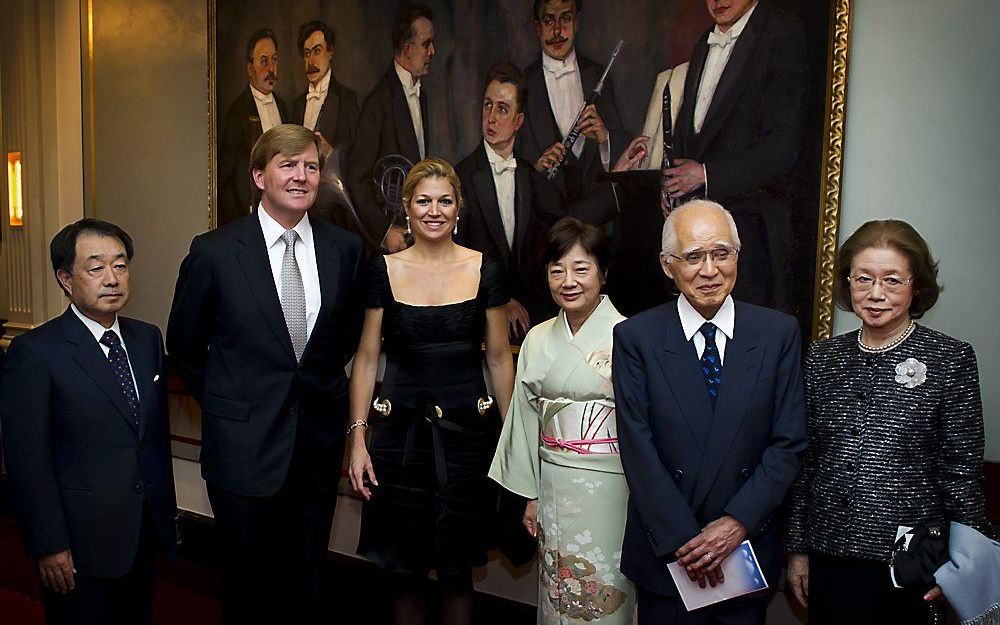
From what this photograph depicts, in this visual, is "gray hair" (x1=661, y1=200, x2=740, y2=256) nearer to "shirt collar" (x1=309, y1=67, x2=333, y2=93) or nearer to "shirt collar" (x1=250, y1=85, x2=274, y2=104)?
"shirt collar" (x1=309, y1=67, x2=333, y2=93)

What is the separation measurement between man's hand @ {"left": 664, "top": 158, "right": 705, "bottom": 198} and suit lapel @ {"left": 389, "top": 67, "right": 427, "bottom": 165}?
1.31 metres

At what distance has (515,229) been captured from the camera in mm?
3625

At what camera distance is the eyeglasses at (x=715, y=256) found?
211 centimetres

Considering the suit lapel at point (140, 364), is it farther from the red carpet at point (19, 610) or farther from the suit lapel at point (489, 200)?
the red carpet at point (19, 610)

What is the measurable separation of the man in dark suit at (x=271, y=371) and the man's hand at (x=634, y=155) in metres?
1.16

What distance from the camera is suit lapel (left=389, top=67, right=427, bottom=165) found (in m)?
3.96

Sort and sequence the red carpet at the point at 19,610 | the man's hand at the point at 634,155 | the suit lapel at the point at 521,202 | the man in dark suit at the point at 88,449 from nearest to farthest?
the man in dark suit at the point at 88,449, the man's hand at the point at 634,155, the suit lapel at the point at 521,202, the red carpet at the point at 19,610

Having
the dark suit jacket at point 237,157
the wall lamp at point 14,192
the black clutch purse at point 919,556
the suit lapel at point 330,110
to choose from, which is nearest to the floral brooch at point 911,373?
the black clutch purse at point 919,556

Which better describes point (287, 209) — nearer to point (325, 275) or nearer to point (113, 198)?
point (325, 275)

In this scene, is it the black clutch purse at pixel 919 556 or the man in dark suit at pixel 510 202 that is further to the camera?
the man in dark suit at pixel 510 202

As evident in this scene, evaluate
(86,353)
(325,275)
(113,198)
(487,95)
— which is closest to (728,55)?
(487,95)

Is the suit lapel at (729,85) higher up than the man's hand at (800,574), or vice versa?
the suit lapel at (729,85)

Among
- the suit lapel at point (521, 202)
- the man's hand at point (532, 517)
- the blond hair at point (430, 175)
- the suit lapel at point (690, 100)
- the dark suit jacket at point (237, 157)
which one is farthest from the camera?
the dark suit jacket at point (237, 157)

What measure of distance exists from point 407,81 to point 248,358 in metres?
1.87
